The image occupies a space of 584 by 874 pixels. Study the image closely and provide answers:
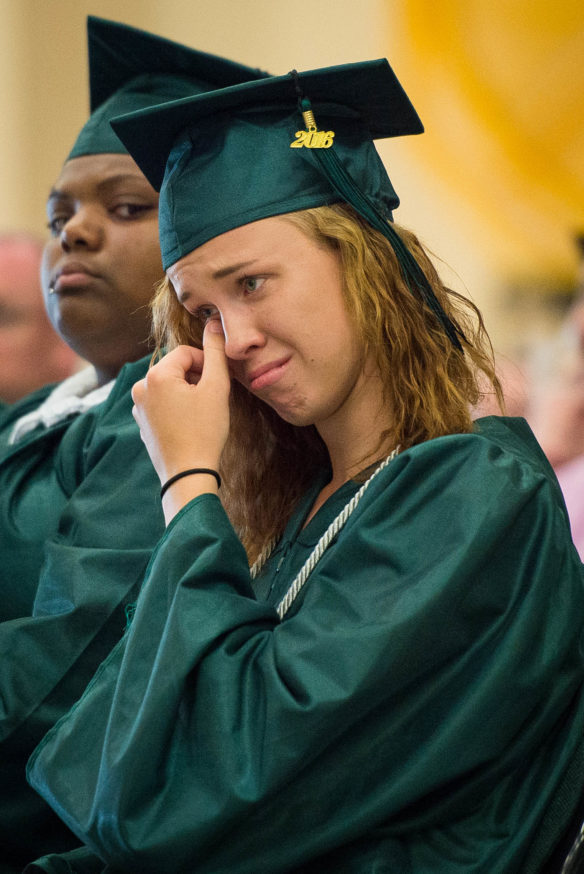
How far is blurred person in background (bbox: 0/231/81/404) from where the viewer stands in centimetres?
292

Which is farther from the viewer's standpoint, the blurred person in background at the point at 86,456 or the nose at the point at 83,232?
the nose at the point at 83,232

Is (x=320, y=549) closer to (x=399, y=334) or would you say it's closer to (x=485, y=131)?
(x=399, y=334)

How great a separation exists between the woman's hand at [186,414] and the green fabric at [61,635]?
0.26m

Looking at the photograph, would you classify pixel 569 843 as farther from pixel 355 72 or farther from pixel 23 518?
pixel 23 518

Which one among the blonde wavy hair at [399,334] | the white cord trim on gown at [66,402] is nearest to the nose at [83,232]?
the white cord trim on gown at [66,402]

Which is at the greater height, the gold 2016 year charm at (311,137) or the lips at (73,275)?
the gold 2016 year charm at (311,137)

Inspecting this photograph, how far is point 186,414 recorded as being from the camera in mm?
1244

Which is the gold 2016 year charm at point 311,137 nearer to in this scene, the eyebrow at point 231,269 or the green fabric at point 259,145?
the green fabric at point 259,145

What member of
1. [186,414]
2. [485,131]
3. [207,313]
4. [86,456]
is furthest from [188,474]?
[485,131]

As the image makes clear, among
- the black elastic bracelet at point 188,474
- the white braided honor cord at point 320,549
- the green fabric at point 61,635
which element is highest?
the black elastic bracelet at point 188,474

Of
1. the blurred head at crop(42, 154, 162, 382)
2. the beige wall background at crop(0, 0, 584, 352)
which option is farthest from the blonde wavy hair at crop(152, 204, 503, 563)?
the beige wall background at crop(0, 0, 584, 352)

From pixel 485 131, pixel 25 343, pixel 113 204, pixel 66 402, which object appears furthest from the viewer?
pixel 25 343

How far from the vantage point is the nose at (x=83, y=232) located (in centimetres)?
182

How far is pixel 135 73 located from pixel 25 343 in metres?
1.25
